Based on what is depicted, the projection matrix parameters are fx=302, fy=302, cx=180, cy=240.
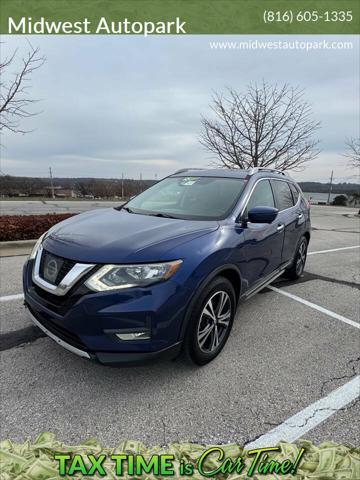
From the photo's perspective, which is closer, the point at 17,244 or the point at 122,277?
the point at 122,277

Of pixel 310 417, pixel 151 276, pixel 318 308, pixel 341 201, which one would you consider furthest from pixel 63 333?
pixel 341 201

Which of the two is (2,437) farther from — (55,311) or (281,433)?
(281,433)

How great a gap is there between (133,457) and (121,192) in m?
37.8

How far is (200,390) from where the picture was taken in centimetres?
237

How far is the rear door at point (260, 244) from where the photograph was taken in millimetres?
3074

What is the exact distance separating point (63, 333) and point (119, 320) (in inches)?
19.7

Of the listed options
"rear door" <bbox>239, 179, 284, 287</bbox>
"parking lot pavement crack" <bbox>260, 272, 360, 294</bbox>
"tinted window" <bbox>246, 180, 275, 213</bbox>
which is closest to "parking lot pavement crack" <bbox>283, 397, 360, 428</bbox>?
"rear door" <bbox>239, 179, 284, 287</bbox>

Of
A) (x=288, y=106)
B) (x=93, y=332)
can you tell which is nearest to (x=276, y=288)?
(x=93, y=332)

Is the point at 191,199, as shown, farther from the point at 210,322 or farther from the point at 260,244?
the point at 210,322

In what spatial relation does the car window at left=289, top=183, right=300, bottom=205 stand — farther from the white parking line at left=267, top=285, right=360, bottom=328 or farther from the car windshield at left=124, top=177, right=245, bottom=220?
the car windshield at left=124, top=177, right=245, bottom=220

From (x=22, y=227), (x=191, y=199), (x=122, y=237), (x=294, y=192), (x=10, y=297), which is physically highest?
(x=294, y=192)

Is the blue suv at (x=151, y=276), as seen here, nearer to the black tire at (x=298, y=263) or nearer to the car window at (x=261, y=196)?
the car window at (x=261, y=196)

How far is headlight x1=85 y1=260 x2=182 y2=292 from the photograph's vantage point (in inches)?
81.5

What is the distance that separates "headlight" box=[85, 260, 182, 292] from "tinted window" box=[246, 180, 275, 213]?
1.51 m
